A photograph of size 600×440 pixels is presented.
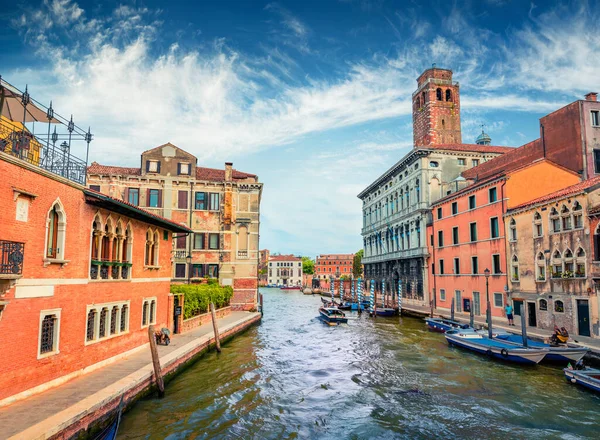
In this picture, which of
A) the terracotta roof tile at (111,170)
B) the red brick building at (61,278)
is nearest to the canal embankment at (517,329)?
the red brick building at (61,278)

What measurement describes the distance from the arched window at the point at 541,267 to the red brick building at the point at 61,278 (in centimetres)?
2053

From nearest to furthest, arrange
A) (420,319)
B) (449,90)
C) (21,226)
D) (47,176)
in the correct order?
(21,226) < (47,176) < (420,319) < (449,90)

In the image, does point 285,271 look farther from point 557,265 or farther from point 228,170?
point 557,265

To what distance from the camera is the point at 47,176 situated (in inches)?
435

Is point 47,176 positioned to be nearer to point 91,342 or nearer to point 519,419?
point 91,342

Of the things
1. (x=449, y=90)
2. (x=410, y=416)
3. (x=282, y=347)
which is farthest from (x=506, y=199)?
(x=449, y=90)

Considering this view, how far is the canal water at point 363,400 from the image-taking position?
11125 millimetres

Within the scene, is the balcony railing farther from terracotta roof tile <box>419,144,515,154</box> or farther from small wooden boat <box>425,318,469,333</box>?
terracotta roof tile <box>419,144,515,154</box>

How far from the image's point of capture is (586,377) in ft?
45.3

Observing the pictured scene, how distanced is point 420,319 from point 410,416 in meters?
23.6

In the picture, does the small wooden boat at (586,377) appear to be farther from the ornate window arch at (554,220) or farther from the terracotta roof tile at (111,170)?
the terracotta roof tile at (111,170)

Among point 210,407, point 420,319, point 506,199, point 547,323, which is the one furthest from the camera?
point 420,319

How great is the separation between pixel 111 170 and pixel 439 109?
137 ft

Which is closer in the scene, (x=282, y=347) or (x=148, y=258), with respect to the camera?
(x=148, y=258)
